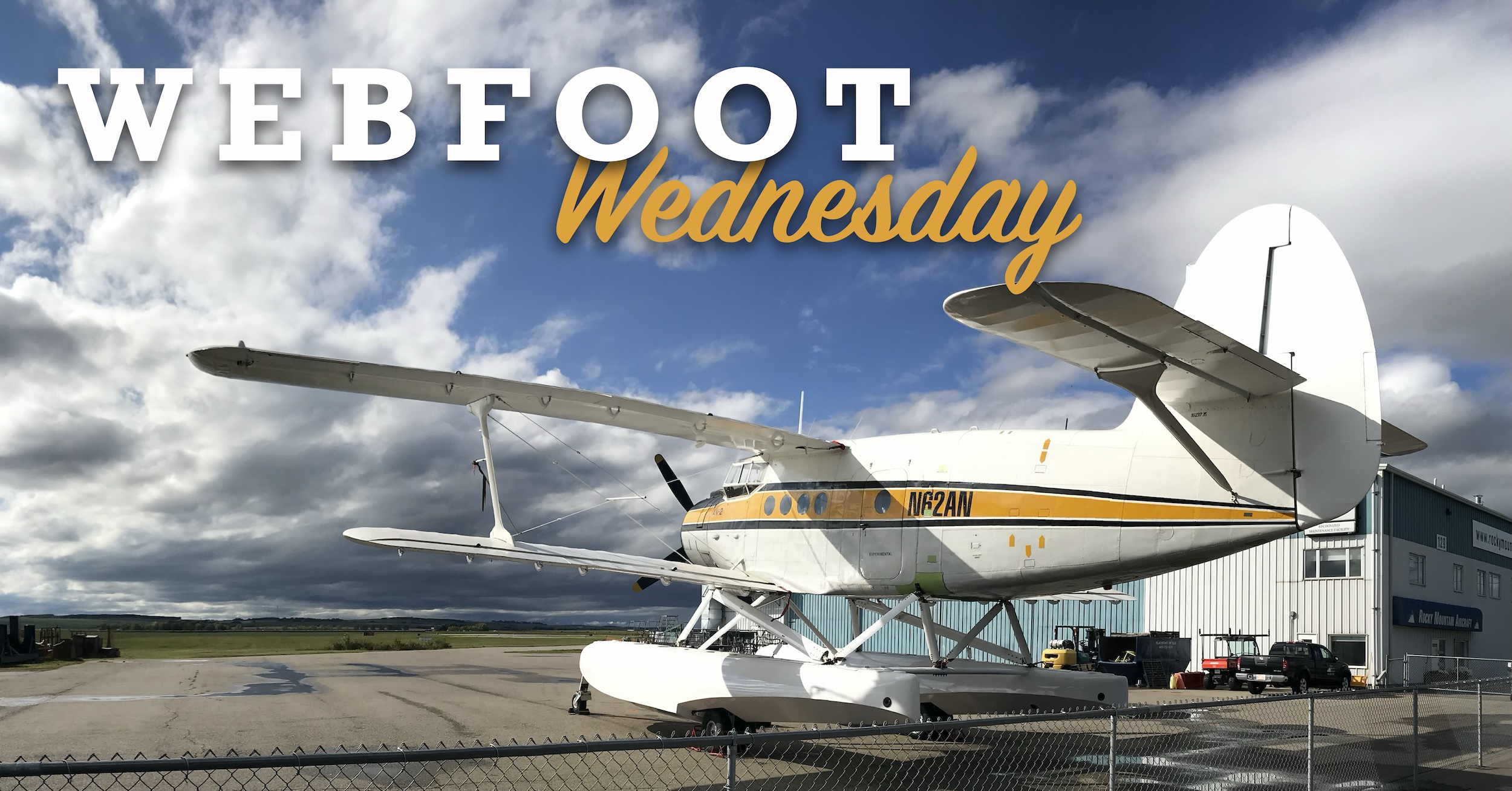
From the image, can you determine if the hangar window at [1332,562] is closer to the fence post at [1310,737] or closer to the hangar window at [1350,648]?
the hangar window at [1350,648]

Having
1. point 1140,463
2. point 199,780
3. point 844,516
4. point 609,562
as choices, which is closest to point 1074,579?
point 1140,463

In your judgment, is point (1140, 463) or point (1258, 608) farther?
point (1258, 608)

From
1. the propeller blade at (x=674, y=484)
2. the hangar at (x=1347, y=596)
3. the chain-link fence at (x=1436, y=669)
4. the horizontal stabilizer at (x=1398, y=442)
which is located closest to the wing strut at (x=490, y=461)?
the propeller blade at (x=674, y=484)

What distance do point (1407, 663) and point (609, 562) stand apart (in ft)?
106

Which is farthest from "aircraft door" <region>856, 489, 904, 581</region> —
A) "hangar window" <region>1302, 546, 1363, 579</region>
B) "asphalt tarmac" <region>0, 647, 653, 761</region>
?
"hangar window" <region>1302, 546, 1363, 579</region>

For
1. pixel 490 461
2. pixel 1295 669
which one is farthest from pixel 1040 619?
pixel 490 461

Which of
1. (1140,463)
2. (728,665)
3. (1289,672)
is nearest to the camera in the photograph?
(1140,463)

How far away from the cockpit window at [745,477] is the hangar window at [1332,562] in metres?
27.6

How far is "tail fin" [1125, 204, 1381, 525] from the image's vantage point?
1015 cm

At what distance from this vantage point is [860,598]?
14.2m

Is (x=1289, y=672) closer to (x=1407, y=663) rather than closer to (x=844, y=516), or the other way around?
(x=1407, y=663)

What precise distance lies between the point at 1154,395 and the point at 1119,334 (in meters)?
1.30

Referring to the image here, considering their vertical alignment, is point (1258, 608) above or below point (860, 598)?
below

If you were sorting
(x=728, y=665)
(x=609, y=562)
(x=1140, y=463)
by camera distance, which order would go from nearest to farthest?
(x=1140, y=463) → (x=728, y=665) → (x=609, y=562)
